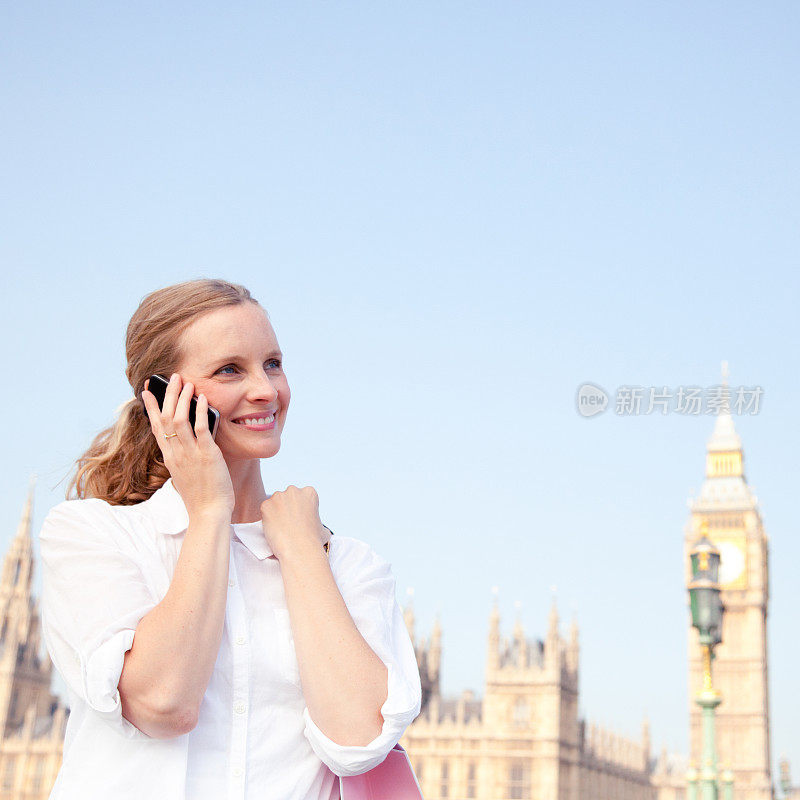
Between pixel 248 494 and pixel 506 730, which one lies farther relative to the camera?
pixel 506 730

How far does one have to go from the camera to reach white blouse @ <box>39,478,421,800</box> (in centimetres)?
130

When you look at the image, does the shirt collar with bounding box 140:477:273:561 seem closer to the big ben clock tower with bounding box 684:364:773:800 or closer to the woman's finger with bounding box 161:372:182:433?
the woman's finger with bounding box 161:372:182:433

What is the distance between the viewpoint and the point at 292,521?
1.52 m

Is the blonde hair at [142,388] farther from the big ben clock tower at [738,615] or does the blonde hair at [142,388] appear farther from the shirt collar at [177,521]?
the big ben clock tower at [738,615]

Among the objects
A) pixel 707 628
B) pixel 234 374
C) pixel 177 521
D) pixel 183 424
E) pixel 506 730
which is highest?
pixel 506 730

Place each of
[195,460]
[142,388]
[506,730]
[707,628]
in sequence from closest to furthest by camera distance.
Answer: [195,460] → [142,388] → [707,628] → [506,730]

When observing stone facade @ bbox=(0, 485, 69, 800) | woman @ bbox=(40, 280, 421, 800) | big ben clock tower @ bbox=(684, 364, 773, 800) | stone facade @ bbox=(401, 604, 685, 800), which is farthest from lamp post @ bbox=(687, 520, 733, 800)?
big ben clock tower @ bbox=(684, 364, 773, 800)

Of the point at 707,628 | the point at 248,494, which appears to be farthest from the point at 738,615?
the point at 248,494

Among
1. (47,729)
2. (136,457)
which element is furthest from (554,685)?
(136,457)

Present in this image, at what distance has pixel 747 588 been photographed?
2179 inches

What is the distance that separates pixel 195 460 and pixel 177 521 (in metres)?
0.09

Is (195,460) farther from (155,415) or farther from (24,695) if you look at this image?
(24,695)

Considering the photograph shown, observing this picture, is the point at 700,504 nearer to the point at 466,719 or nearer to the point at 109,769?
the point at 466,719

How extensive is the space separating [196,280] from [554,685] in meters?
38.5
